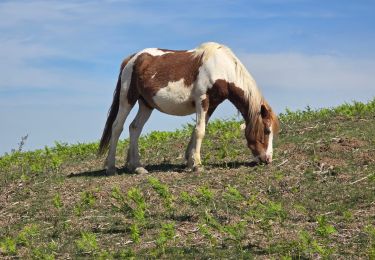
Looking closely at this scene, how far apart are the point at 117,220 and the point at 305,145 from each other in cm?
410

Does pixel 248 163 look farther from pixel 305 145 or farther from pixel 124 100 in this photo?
pixel 124 100

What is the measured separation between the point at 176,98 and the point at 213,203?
2747 mm

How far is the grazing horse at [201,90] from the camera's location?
1160 cm

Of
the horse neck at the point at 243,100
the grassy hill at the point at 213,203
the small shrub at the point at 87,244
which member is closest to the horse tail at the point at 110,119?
the grassy hill at the point at 213,203

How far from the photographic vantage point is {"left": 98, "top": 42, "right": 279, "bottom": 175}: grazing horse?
11.6m

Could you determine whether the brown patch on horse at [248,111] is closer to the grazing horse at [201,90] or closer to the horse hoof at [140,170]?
the grazing horse at [201,90]

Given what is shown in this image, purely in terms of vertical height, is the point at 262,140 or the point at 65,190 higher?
the point at 262,140

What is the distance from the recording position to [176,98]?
11.8 meters

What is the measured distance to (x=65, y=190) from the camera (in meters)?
11.2

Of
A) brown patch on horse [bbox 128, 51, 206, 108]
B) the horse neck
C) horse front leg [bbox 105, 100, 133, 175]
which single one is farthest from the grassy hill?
brown patch on horse [bbox 128, 51, 206, 108]

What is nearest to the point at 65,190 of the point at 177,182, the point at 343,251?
the point at 177,182

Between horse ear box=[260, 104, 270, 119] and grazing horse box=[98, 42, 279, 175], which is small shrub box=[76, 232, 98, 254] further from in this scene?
horse ear box=[260, 104, 270, 119]

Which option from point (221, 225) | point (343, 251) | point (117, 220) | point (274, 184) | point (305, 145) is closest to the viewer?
point (343, 251)

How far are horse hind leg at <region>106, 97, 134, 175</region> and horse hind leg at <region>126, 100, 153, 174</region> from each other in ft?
0.67
